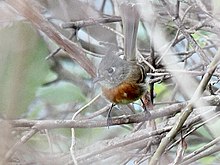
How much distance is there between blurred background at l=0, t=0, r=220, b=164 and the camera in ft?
2.72

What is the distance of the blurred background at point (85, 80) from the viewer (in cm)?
83

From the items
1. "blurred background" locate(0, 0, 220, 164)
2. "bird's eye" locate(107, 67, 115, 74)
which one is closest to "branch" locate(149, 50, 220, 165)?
"blurred background" locate(0, 0, 220, 164)

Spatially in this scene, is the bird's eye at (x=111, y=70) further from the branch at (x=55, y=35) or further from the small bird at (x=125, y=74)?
the branch at (x=55, y=35)

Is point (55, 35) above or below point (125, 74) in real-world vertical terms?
above

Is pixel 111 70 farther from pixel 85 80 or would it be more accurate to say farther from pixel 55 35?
pixel 55 35

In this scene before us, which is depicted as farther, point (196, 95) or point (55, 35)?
point (55, 35)

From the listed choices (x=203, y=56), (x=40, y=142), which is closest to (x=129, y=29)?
(x=203, y=56)

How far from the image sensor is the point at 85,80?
255 cm

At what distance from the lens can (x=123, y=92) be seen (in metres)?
1.93

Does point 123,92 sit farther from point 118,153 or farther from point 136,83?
point 118,153

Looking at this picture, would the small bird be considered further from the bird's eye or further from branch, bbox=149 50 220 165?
branch, bbox=149 50 220 165

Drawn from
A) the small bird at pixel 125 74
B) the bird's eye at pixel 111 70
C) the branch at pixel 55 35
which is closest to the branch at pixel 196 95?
the branch at pixel 55 35

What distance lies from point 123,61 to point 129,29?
31 cm

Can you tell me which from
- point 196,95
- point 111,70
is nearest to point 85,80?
point 111,70
